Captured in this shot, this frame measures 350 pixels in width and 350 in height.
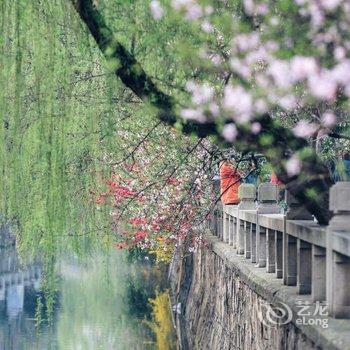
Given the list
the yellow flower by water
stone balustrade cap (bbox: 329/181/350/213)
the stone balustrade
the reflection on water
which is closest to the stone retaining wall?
the stone balustrade

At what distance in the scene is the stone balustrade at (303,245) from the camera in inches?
329

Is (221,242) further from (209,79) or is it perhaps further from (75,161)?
(209,79)

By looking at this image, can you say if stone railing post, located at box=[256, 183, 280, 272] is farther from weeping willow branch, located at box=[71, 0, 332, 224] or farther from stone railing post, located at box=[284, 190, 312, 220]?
weeping willow branch, located at box=[71, 0, 332, 224]

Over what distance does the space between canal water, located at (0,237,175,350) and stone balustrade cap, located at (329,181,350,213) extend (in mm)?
9514

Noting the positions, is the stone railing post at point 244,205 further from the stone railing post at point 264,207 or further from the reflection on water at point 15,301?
the reflection on water at point 15,301

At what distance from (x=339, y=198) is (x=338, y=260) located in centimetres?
47

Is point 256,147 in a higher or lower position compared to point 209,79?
lower

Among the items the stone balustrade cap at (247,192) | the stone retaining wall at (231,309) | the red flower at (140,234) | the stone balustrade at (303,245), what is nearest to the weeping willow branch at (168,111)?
the stone balustrade at (303,245)

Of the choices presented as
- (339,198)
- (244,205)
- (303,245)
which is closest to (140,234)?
(244,205)

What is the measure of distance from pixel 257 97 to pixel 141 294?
28588mm

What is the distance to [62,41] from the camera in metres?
10.5

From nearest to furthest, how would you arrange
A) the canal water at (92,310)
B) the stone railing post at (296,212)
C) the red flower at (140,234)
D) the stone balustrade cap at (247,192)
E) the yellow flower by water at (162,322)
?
1. the stone railing post at (296,212)
2. the stone balustrade cap at (247,192)
3. the red flower at (140,234)
4. the yellow flower by water at (162,322)
5. the canal water at (92,310)

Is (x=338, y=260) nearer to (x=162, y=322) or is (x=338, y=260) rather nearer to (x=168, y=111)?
(x=168, y=111)

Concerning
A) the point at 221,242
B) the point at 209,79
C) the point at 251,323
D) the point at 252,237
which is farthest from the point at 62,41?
→ the point at 221,242
